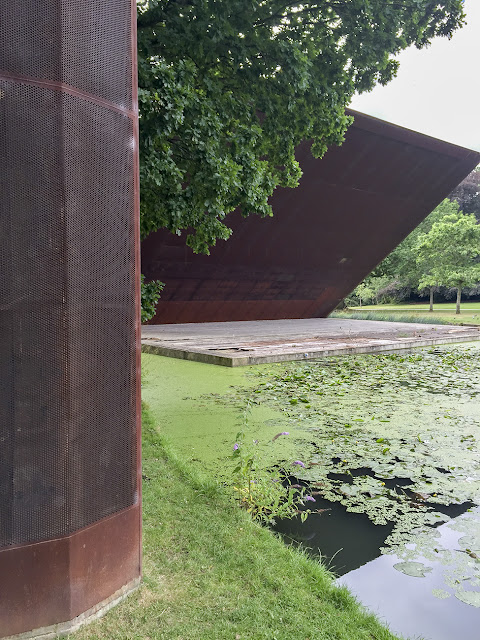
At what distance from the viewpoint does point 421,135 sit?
589 inches

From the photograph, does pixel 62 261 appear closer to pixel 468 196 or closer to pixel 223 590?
pixel 223 590

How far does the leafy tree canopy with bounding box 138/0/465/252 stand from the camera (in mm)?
4702

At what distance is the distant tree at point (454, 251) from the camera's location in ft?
90.8

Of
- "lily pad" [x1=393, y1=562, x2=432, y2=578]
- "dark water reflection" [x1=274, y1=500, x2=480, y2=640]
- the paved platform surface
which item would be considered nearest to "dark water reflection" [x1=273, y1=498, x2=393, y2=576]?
"dark water reflection" [x1=274, y1=500, x2=480, y2=640]

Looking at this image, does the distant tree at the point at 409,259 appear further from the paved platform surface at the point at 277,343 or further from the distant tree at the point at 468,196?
the paved platform surface at the point at 277,343

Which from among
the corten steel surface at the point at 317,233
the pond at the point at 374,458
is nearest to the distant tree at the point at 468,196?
the corten steel surface at the point at 317,233

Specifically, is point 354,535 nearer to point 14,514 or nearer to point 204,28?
point 14,514

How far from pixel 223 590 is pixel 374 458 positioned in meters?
2.32

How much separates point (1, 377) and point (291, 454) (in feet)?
9.71

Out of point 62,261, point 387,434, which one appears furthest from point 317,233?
point 62,261

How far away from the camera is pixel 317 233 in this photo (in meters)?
17.2

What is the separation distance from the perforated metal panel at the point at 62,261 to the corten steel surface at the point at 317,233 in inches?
481

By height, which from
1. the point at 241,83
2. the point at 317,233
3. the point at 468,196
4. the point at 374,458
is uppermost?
the point at 468,196

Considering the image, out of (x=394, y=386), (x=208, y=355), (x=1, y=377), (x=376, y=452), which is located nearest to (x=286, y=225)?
(x=208, y=355)
